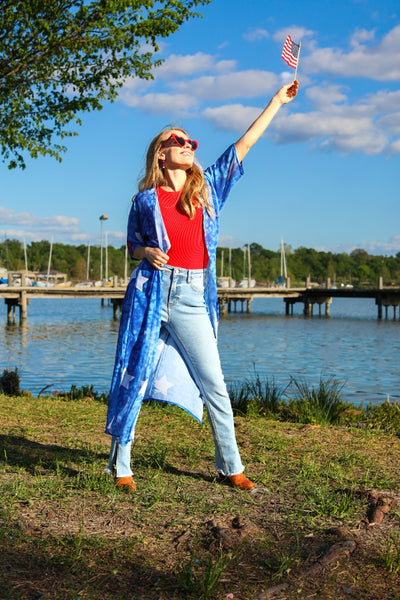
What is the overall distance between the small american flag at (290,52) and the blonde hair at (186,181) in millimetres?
1099

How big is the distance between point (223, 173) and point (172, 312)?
0.96 m

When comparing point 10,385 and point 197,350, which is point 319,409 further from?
point 10,385

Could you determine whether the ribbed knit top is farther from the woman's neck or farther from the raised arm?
the raised arm

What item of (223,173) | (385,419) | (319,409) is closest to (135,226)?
(223,173)

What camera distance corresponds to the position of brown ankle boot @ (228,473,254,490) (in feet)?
12.9

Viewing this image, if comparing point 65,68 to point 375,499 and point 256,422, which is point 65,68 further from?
point 375,499

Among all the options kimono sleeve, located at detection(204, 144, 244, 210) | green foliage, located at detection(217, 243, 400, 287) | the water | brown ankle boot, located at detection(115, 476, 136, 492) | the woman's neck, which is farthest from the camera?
green foliage, located at detection(217, 243, 400, 287)

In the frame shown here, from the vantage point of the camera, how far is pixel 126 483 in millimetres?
3867

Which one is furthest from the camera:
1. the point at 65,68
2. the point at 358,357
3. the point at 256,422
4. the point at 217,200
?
the point at 358,357

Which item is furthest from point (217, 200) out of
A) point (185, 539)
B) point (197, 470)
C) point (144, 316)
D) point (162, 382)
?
point (185, 539)

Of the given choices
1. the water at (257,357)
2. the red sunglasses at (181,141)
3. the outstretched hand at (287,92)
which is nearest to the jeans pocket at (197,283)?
the red sunglasses at (181,141)

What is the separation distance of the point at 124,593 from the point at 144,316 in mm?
1681

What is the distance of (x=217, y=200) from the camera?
13.8 feet

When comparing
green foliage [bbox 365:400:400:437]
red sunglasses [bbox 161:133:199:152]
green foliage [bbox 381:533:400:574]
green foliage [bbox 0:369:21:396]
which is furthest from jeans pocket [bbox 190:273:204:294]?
green foliage [bbox 0:369:21:396]
